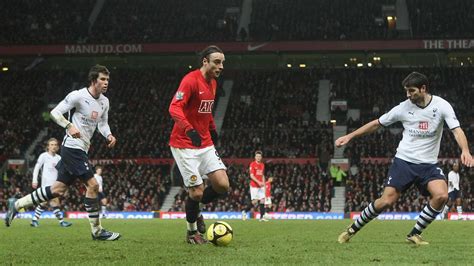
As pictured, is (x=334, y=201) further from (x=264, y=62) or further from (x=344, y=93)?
(x=264, y=62)

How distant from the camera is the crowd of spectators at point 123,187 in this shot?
36.1 metres

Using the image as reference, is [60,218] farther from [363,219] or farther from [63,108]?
[363,219]

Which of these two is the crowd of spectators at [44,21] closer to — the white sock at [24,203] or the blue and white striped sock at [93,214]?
the white sock at [24,203]

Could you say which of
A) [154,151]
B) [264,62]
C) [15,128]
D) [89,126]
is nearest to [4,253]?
[89,126]

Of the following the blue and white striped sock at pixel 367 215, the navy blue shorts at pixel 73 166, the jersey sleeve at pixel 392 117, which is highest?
the jersey sleeve at pixel 392 117

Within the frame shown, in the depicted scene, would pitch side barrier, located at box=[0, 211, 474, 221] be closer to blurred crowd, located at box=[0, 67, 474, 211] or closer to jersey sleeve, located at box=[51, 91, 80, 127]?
blurred crowd, located at box=[0, 67, 474, 211]

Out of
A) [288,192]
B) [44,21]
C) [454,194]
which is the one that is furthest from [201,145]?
[44,21]

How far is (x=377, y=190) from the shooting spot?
3450 cm

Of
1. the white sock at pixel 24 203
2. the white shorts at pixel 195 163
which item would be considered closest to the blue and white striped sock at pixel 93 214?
the white sock at pixel 24 203

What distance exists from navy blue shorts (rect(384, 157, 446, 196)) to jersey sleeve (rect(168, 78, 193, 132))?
3256 mm

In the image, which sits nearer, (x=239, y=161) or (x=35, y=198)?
(x=35, y=198)

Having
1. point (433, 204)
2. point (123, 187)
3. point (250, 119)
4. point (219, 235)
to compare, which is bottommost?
point (219, 235)

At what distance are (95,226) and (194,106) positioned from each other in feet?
9.36

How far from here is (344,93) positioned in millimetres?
45406
